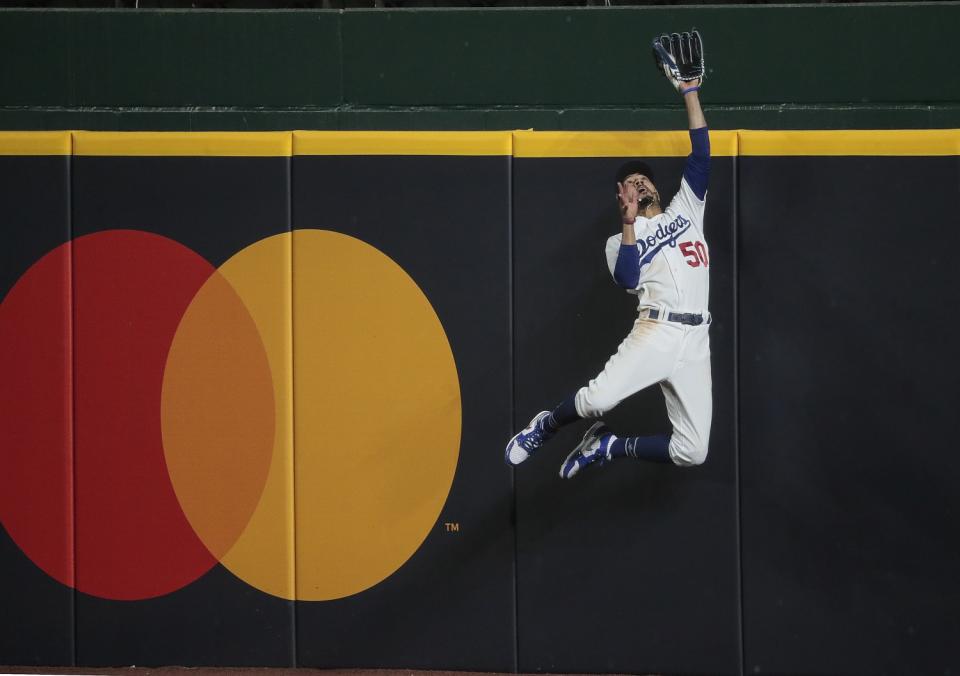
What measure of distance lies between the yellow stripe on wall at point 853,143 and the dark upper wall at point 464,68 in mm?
316

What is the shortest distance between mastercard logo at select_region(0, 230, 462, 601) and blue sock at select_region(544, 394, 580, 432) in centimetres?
52

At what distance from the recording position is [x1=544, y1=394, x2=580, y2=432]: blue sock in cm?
426

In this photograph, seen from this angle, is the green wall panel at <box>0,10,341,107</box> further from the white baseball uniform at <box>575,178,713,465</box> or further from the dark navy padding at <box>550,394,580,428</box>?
the dark navy padding at <box>550,394,580,428</box>

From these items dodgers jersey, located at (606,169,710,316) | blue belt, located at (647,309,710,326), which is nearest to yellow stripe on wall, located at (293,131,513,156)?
dodgers jersey, located at (606,169,710,316)

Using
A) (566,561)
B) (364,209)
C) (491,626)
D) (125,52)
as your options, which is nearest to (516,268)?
(364,209)

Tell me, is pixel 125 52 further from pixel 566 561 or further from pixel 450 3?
pixel 566 561

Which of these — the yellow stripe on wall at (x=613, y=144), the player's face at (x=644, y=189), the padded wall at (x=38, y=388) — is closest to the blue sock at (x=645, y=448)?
the player's face at (x=644, y=189)

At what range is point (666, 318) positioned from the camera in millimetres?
4285

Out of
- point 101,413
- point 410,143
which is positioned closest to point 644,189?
point 410,143

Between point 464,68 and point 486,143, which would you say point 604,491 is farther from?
point 464,68

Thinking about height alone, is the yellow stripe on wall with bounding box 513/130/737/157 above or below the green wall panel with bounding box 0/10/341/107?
below

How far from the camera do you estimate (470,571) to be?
461 centimetres

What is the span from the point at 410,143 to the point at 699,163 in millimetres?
1383

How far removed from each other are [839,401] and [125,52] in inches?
160
